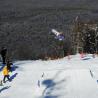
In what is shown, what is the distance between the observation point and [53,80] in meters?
26.2

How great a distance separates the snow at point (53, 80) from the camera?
2370 centimetres

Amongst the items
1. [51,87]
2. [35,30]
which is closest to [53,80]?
[51,87]

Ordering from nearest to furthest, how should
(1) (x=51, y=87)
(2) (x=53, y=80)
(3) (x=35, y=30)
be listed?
(1) (x=51, y=87) → (2) (x=53, y=80) → (3) (x=35, y=30)

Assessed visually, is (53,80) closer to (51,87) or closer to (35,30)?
(51,87)

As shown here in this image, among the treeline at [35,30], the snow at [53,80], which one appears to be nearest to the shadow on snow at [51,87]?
the snow at [53,80]

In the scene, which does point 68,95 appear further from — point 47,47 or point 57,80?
point 47,47

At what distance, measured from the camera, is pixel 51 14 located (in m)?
91.5

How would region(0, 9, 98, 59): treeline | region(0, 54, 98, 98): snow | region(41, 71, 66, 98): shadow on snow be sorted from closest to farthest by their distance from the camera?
region(41, 71, 66, 98): shadow on snow → region(0, 54, 98, 98): snow → region(0, 9, 98, 59): treeline

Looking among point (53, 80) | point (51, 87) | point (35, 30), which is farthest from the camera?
point (35, 30)

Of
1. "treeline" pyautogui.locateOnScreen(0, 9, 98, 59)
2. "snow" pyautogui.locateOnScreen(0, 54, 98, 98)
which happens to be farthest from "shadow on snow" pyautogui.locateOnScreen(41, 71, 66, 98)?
"treeline" pyautogui.locateOnScreen(0, 9, 98, 59)

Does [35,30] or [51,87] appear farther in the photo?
[35,30]

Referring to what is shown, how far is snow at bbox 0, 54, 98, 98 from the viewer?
77.8 ft

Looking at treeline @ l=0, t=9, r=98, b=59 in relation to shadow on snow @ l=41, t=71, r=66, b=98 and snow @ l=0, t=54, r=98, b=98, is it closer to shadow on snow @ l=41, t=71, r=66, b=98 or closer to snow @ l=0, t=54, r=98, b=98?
snow @ l=0, t=54, r=98, b=98

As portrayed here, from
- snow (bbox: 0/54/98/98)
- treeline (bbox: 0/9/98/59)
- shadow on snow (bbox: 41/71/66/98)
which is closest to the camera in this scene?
shadow on snow (bbox: 41/71/66/98)
